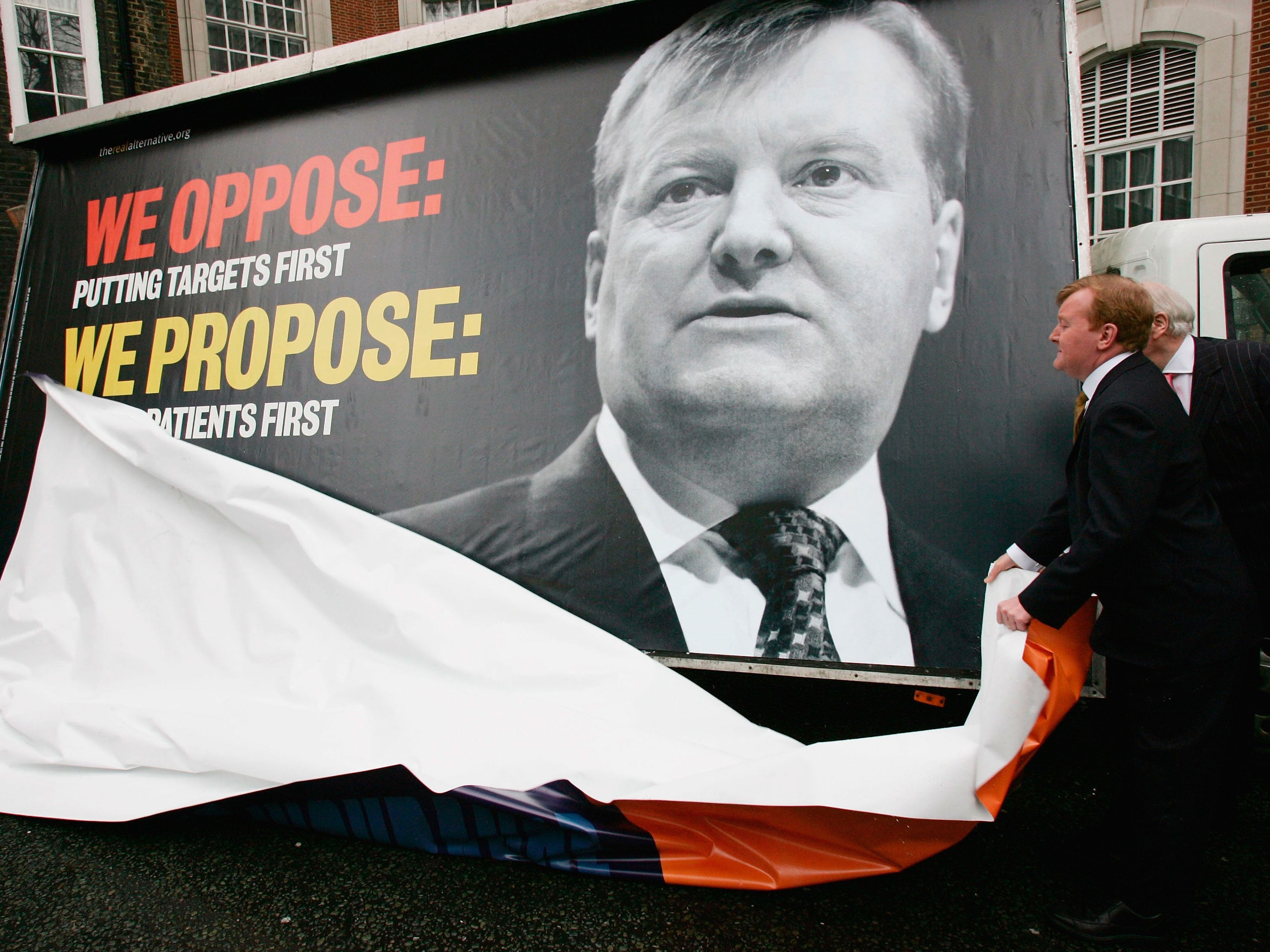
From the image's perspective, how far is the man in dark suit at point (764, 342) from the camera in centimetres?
276

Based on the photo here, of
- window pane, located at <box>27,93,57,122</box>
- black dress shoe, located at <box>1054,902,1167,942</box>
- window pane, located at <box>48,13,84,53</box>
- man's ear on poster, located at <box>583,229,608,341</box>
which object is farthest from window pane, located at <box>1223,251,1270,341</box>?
window pane, located at <box>48,13,84,53</box>

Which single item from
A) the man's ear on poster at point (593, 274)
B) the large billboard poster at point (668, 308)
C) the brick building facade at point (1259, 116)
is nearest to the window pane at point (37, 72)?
the large billboard poster at point (668, 308)

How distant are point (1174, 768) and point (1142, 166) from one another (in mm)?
11262

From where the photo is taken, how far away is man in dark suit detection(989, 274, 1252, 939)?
2.07 meters

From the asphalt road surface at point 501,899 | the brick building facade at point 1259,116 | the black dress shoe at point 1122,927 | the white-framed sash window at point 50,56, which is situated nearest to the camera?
the black dress shoe at point 1122,927

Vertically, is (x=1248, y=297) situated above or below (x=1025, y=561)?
above

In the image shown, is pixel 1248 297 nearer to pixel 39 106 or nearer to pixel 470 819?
pixel 470 819

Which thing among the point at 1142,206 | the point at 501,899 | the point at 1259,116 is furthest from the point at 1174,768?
the point at 1142,206

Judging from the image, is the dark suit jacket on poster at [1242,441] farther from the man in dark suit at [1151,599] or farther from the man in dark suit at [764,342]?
the man in dark suit at [764,342]

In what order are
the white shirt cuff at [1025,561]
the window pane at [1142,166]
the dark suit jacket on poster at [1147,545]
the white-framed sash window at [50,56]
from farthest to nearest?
the white-framed sash window at [50,56], the window pane at [1142,166], the white shirt cuff at [1025,561], the dark suit jacket on poster at [1147,545]

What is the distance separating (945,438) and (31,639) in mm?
3720

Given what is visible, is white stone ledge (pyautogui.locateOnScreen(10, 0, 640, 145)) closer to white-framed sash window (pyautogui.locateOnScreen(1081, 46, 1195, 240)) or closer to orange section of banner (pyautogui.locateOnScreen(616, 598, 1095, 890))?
orange section of banner (pyautogui.locateOnScreen(616, 598, 1095, 890))

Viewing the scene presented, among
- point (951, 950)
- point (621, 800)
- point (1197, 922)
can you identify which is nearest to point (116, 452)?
point (621, 800)

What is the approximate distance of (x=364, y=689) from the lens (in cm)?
288
